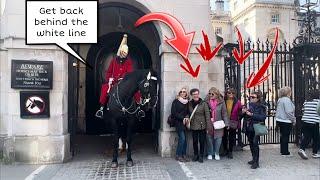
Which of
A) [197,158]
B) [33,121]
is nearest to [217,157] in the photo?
[197,158]

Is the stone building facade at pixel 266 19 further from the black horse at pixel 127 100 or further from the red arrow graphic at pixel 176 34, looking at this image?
the black horse at pixel 127 100

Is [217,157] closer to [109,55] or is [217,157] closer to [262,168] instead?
[262,168]

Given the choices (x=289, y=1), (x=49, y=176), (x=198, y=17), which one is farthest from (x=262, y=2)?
(x=49, y=176)

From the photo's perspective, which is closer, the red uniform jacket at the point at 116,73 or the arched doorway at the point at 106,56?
the red uniform jacket at the point at 116,73

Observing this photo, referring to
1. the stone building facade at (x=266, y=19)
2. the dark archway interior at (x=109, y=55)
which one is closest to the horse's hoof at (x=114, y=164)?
the dark archway interior at (x=109, y=55)

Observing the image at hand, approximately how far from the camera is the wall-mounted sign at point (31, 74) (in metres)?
8.04

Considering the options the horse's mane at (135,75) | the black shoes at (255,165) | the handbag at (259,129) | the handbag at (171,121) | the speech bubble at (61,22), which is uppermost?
the speech bubble at (61,22)

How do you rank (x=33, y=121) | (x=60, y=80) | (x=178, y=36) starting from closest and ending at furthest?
(x=33, y=121), (x=60, y=80), (x=178, y=36)

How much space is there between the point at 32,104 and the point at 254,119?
486cm

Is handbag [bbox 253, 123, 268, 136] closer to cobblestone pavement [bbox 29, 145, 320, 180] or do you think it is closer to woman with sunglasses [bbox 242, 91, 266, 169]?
woman with sunglasses [bbox 242, 91, 266, 169]

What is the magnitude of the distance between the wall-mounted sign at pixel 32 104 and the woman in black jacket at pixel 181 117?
2942mm

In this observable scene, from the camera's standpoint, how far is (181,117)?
826 centimetres

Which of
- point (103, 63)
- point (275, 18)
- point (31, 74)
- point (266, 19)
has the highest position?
point (275, 18)

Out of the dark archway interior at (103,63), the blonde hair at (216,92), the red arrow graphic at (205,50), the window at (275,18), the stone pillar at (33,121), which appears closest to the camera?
the stone pillar at (33,121)
